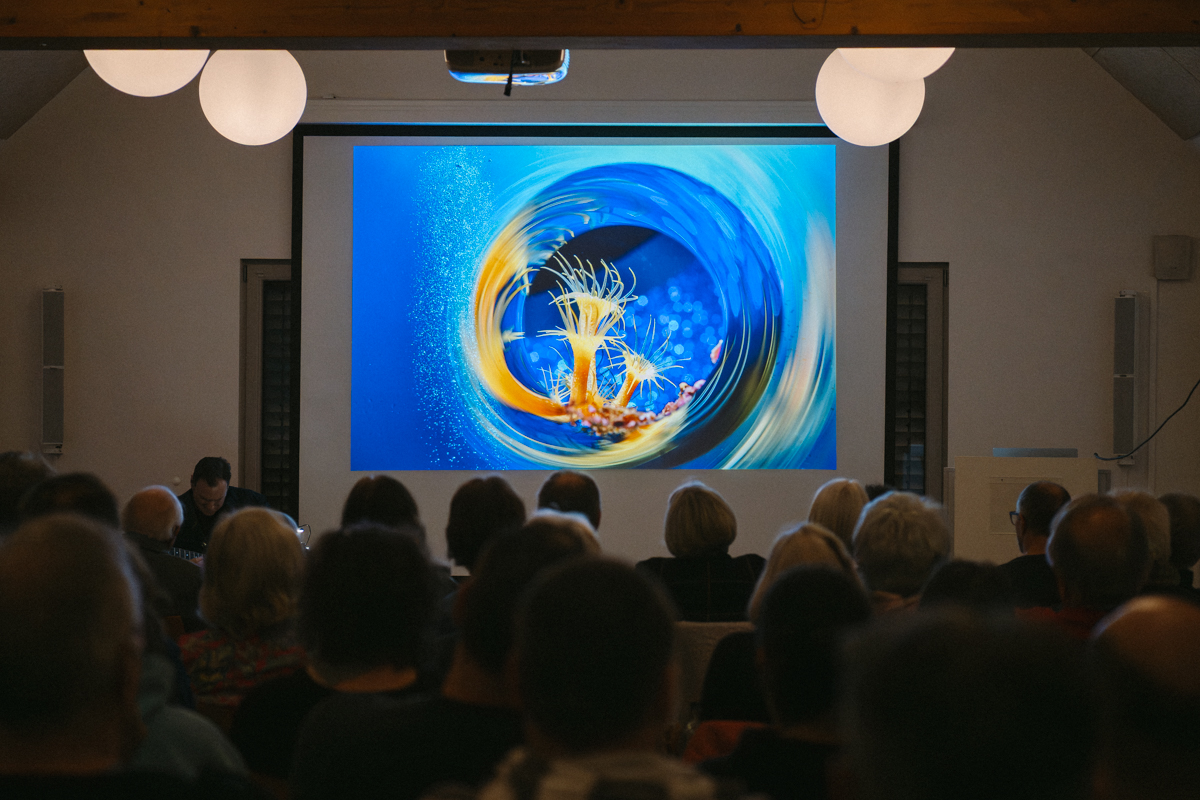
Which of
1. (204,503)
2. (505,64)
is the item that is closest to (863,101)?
(505,64)

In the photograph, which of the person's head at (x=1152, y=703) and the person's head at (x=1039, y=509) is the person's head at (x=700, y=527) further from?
the person's head at (x=1152, y=703)

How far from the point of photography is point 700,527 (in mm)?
3029

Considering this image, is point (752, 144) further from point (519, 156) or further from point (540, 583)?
point (540, 583)

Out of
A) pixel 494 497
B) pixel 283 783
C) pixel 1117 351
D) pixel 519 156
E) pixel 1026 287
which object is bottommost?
pixel 283 783

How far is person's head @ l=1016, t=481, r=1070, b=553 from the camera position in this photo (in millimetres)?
3186

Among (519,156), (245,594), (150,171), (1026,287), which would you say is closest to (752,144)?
(519,156)

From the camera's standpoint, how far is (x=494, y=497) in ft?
8.84

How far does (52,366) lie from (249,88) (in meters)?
3.29

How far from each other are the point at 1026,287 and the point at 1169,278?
0.84 m

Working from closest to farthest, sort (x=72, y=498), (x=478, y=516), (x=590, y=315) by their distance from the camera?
(x=72, y=498) < (x=478, y=516) < (x=590, y=315)

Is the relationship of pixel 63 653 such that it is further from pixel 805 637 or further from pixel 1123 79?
pixel 1123 79

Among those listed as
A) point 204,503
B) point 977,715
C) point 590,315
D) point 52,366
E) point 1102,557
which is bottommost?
point 204,503

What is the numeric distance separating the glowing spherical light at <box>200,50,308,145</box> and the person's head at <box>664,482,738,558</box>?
6.17ft

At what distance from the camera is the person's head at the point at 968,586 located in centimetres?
201
